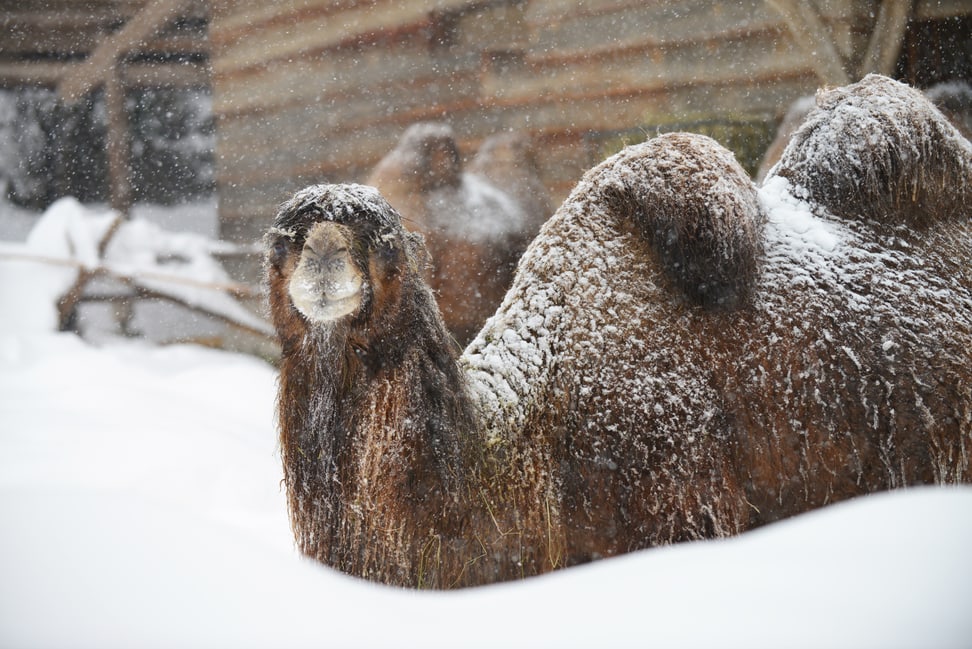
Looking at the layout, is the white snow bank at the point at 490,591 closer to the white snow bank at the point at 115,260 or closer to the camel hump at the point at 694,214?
the camel hump at the point at 694,214

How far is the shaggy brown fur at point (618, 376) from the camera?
1307 mm

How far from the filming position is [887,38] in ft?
7.32

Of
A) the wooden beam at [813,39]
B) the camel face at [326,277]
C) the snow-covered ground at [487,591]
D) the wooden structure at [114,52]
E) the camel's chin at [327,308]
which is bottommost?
the snow-covered ground at [487,591]

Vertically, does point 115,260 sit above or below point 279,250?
above

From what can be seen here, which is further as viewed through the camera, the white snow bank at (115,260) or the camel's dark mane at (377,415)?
the white snow bank at (115,260)

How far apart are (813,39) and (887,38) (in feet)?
1.16

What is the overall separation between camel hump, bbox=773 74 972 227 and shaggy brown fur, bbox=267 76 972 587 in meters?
0.04

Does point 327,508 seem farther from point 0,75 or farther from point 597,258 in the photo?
point 0,75

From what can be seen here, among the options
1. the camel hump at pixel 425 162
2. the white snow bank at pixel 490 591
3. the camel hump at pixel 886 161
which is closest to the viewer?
the white snow bank at pixel 490 591

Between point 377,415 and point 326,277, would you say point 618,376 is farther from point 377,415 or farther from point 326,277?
point 326,277

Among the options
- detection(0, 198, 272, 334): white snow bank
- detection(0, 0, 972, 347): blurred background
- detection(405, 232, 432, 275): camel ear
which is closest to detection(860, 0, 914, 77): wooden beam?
detection(0, 0, 972, 347): blurred background

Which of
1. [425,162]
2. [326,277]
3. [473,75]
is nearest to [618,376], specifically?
[326,277]

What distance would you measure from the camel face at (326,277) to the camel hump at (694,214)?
2.12ft

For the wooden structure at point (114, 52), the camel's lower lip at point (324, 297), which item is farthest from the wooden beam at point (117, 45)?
the camel's lower lip at point (324, 297)
